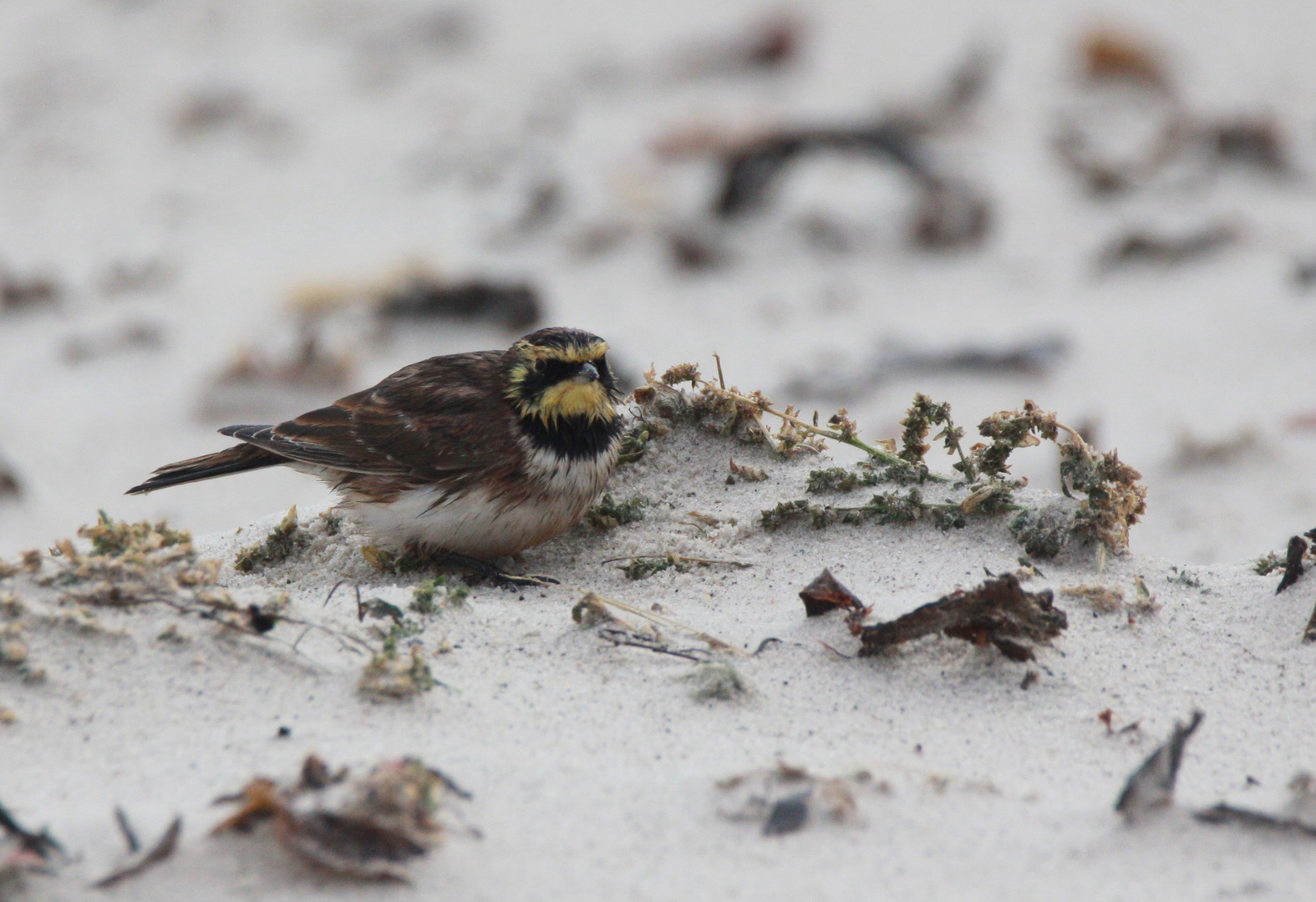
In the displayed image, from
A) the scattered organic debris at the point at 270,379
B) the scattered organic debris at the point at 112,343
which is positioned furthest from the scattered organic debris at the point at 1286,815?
the scattered organic debris at the point at 112,343

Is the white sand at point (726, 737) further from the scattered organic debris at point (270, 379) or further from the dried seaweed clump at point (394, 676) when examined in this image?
the scattered organic debris at point (270, 379)

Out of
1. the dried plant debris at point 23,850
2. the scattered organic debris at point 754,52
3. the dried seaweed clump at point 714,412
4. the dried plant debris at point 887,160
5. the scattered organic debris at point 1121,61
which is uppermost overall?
the scattered organic debris at point 754,52

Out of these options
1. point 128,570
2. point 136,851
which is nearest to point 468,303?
point 128,570

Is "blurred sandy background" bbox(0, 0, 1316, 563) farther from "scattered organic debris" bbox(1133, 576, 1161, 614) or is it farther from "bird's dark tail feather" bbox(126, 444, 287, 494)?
"scattered organic debris" bbox(1133, 576, 1161, 614)

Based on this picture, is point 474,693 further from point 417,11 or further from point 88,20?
point 88,20

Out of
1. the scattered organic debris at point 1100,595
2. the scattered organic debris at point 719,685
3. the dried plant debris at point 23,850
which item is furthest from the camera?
the scattered organic debris at point 1100,595
